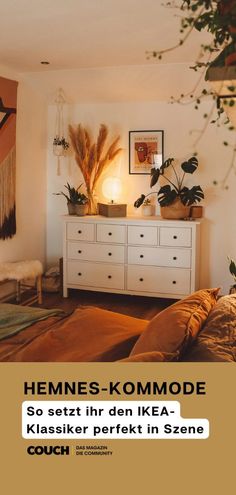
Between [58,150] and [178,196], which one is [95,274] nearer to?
[178,196]

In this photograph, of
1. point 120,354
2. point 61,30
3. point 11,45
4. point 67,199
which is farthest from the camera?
point 67,199

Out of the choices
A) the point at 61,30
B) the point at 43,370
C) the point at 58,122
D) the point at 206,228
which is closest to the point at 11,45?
the point at 61,30

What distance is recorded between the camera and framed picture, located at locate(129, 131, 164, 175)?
5.27 meters

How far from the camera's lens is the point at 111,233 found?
16.5 feet

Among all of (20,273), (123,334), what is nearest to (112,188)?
(20,273)

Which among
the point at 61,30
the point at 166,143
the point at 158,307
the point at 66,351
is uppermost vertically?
the point at 61,30

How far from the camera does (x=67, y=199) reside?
211 inches

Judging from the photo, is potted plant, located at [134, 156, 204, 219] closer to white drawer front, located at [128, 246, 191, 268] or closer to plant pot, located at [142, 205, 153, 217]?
plant pot, located at [142, 205, 153, 217]

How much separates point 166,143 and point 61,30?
2044 millimetres

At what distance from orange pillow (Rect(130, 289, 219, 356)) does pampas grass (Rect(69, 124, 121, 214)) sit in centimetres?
331

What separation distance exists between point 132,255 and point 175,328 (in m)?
3.11

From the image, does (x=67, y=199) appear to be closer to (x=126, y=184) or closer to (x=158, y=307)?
(x=126, y=184)

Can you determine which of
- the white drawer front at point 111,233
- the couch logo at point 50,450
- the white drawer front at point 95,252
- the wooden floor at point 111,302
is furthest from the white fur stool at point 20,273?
the couch logo at point 50,450

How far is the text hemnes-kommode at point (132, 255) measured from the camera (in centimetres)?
482
